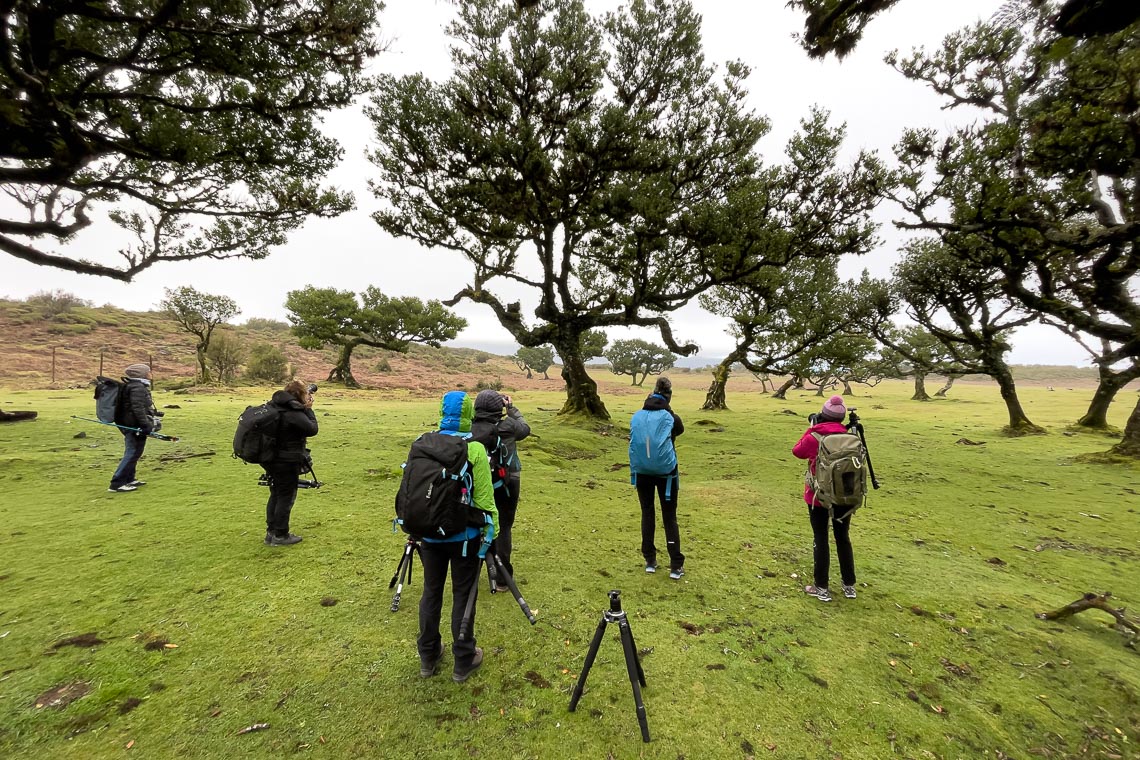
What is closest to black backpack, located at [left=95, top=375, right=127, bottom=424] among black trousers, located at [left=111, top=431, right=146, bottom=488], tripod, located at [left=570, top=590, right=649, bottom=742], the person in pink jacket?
black trousers, located at [left=111, top=431, right=146, bottom=488]

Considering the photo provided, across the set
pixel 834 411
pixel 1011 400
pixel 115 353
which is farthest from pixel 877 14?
pixel 115 353

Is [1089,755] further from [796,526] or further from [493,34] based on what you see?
[493,34]

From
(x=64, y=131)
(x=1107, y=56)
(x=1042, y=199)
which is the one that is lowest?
(x=64, y=131)

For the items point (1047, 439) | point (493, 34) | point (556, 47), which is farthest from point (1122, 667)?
point (1047, 439)

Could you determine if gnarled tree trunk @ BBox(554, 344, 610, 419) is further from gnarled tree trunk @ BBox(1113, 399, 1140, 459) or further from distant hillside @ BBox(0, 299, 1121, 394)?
distant hillside @ BBox(0, 299, 1121, 394)

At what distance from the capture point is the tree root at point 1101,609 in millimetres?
4334

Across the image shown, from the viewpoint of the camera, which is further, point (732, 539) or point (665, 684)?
point (732, 539)

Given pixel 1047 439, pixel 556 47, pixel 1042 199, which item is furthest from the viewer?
pixel 1047 439

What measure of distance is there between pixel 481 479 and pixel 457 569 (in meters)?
0.80

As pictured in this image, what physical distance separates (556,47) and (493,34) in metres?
2.23

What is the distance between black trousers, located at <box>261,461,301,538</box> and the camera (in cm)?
598

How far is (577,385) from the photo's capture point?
766 inches

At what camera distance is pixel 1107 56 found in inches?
313

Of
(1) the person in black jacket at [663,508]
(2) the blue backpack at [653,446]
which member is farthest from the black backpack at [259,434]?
(1) the person in black jacket at [663,508]
